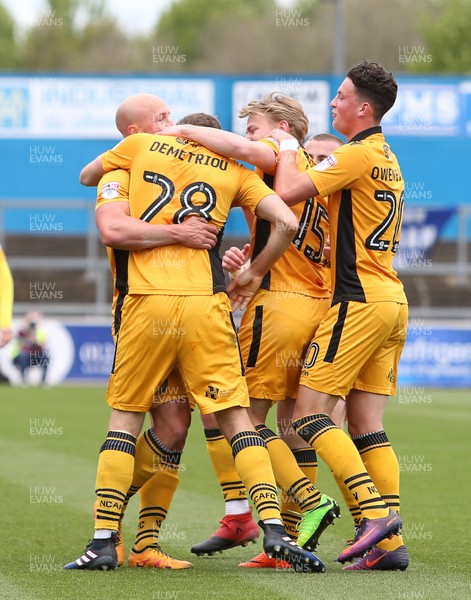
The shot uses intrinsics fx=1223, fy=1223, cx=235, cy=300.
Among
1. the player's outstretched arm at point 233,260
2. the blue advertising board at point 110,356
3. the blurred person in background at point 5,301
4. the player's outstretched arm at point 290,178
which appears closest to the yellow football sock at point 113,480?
the player's outstretched arm at point 233,260

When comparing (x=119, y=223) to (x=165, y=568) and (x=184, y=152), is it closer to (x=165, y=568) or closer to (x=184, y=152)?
(x=184, y=152)

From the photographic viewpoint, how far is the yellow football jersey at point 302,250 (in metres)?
6.50

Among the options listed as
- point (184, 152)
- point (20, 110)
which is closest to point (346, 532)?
point (184, 152)

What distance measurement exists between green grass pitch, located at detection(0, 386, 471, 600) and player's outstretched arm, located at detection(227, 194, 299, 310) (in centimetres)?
143

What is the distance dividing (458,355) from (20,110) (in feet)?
40.0

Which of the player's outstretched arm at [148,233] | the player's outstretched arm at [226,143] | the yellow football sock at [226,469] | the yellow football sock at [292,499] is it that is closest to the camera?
the player's outstretched arm at [148,233]

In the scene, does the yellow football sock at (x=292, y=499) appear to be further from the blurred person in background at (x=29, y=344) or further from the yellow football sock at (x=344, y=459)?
the blurred person in background at (x=29, y=344)

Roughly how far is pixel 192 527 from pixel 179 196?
8.65 ft

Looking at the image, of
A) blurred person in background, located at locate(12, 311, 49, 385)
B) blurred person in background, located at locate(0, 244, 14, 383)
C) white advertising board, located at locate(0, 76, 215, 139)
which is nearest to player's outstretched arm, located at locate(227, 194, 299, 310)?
blurred person in background, located at locate(0, 244, 14, 383)

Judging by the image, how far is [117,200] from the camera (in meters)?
6.16

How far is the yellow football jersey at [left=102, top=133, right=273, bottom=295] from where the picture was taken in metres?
6.07

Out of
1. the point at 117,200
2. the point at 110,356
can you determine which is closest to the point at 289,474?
the point at 117,200

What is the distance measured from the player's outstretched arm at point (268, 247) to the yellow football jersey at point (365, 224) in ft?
1.09

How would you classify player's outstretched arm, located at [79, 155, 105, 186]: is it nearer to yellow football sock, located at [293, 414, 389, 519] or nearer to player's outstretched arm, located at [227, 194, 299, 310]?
player's outstretched arm, located at [227, 194, 299, 310]
